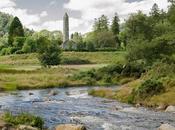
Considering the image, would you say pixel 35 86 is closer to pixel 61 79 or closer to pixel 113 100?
pixel 61 79

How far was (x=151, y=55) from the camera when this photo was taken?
326ft

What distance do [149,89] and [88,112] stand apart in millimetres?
11438

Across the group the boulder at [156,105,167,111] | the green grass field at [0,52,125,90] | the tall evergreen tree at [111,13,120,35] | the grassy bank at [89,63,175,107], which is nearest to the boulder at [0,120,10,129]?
the boulder at [156,105,167,111]

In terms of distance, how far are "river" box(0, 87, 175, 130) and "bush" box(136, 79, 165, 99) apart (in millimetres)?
2923

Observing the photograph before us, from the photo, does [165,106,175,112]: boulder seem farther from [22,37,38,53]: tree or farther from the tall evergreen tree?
the tall evergreen tree

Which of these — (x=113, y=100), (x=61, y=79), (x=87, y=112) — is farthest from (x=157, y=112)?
(x=61, y=79)

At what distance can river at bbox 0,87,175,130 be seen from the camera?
37062mm

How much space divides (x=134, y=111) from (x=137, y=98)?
8.32 meters

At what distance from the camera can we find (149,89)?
174 ft

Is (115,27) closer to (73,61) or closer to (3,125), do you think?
(73,61)

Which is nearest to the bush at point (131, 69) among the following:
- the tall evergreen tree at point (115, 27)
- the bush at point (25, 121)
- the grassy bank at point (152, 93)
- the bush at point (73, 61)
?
the grassy bank at point (152, 93)

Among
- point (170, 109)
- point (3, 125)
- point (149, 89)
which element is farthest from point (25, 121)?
point (149, 89)

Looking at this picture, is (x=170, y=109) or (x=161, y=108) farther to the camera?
(x=161, y=108)

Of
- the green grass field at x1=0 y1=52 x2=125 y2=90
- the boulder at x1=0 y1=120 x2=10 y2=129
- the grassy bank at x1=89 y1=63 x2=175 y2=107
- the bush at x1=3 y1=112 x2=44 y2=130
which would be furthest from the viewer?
the green grass field at x1=0 y1=52 x2=125 y2=90
